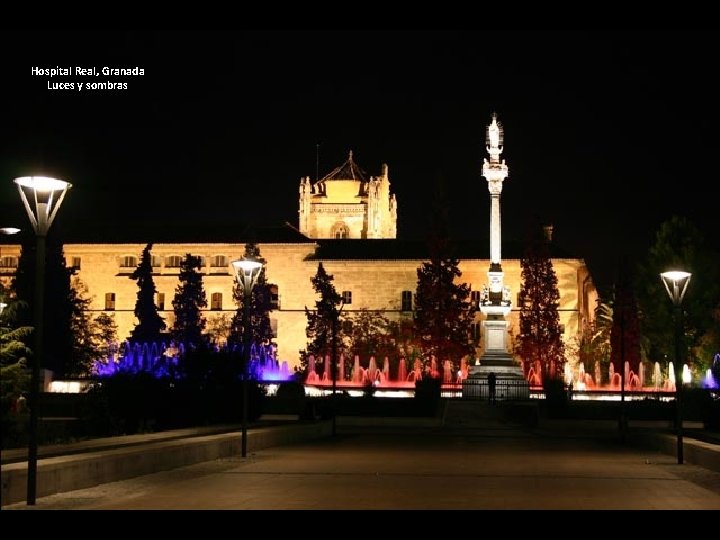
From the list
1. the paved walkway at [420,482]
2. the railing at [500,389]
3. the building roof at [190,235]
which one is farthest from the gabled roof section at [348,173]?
the paved walkway at [420,482]

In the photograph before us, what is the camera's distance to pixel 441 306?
2388 inches

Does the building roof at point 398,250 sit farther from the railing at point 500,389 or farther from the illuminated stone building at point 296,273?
the railing at point 500,389

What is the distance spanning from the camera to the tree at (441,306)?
2365 inches

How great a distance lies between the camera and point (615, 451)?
22.3 m

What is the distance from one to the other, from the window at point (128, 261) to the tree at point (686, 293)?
3511 centimetres

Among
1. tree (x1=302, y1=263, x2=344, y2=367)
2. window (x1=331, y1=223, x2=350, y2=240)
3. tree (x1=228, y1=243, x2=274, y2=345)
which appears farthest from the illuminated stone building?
window (x1=331, y1=223, x2=350, y2=240)

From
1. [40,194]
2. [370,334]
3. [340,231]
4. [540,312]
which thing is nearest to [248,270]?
[40,194]

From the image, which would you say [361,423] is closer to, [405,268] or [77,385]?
[77,385]

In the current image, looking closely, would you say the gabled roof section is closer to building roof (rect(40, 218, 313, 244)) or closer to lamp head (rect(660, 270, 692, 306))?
building roof (rect(40, 218, 313, 244))

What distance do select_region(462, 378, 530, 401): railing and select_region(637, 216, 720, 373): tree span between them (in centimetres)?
1043

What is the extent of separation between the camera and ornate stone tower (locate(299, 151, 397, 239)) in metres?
104

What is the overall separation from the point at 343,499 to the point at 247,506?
1225 millimetres
